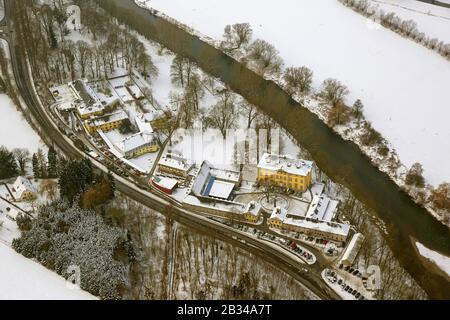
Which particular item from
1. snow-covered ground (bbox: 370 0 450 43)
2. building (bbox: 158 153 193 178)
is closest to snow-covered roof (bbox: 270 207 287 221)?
building (bbox: 158 153 193 178)

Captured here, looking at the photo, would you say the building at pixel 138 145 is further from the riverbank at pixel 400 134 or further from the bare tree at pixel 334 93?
the bare tree at pixel 334 93

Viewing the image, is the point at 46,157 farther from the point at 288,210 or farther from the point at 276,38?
the point at 276,38

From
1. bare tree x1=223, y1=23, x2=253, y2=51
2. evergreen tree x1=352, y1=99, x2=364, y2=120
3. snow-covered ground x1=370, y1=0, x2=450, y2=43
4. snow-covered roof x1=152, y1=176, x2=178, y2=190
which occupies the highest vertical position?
snow-covered ground x1=370, y1=0, x2=450, y2=43

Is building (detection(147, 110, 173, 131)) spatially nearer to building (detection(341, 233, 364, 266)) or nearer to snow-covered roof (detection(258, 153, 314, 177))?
snow-covered roof (detection(258, 153, 314, 177))

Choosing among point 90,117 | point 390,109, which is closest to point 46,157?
point 90,117

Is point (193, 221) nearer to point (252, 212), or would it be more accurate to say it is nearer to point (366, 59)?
point (252, 212)

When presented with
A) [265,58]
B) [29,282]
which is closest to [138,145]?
[29,282]
